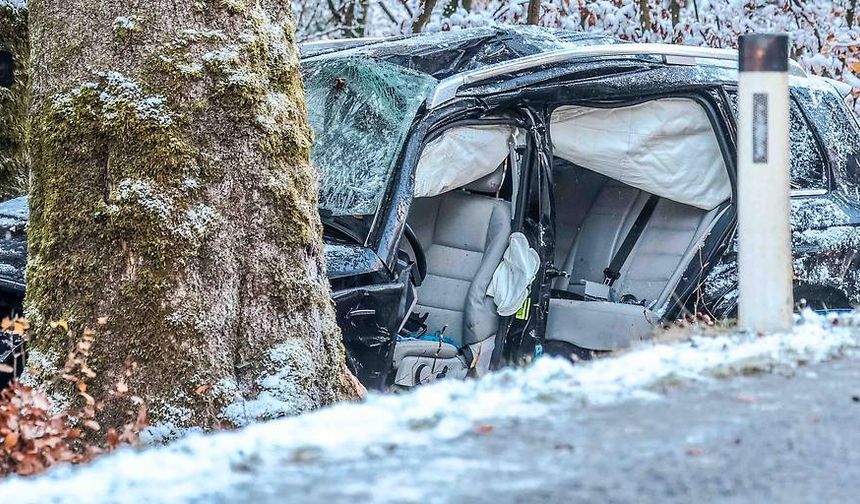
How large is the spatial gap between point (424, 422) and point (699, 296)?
12.3 feet

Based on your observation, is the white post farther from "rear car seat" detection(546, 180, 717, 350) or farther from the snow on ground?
"rear car seat" detection(546, 180, 717, 350)

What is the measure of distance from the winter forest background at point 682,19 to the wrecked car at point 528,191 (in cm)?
806

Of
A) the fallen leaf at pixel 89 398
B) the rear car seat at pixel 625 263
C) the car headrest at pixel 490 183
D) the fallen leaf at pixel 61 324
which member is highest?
the car headrest at pixel 490 183

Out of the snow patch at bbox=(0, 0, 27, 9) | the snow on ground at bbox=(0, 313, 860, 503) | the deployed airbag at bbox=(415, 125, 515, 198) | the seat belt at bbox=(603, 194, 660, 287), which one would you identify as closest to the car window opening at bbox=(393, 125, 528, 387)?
the deployed airbag at bbox=(415, 125, 515, 198)

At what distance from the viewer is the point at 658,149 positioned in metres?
6.67

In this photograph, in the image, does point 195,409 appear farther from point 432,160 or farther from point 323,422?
point 432,160

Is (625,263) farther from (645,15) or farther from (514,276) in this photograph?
(645,15)

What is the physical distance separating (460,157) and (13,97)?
2804mm

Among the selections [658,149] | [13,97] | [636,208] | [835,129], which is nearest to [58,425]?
[13,97]

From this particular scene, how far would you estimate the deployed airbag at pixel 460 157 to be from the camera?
573cm

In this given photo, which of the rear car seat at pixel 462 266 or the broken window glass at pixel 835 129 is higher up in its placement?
the broken window glass at pixel 835 129

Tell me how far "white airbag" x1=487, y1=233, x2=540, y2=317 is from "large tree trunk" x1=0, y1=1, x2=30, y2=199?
282 cm

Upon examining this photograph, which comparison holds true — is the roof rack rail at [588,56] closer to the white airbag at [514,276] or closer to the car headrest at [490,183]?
the car headrest at [490,183]

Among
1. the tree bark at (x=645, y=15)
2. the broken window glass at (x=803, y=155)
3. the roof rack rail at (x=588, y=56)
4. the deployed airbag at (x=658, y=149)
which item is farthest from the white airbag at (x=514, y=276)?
the tree bark at (x=645, y=15)
